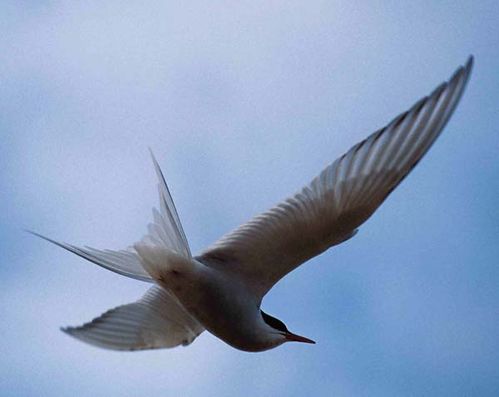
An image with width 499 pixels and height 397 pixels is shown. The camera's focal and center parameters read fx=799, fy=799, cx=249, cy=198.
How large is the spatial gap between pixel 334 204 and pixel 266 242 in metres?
0.48

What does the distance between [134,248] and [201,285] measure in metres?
0.44

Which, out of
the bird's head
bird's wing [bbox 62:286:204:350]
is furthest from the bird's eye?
bird's wing [bbox 62:286:204:350]

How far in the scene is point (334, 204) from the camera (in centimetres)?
458

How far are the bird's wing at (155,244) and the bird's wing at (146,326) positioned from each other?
1.85 ft

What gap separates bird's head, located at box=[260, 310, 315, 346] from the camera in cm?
480

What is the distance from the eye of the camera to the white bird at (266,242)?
4316mm

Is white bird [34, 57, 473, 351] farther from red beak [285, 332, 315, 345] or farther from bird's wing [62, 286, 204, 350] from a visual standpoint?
bird's wing [62, 286, 204, 350]

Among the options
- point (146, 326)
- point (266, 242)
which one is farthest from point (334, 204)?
point (146, 326)

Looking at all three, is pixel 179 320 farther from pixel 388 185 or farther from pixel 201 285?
pixel 388 185

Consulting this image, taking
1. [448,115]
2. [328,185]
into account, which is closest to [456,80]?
[448,115]

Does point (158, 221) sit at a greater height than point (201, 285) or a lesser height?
greater

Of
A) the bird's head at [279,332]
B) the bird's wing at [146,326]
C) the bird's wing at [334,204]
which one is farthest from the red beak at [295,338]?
the bird's wing at [146,326]

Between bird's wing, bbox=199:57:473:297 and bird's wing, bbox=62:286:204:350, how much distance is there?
68 centimetres

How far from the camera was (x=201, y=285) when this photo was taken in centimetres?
457
